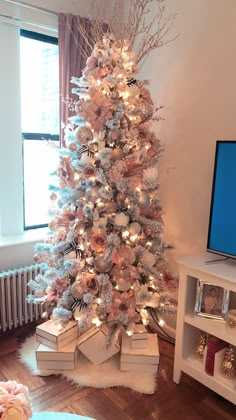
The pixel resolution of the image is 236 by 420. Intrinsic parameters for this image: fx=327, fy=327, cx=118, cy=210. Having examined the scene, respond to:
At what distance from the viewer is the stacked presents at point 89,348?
2.13m

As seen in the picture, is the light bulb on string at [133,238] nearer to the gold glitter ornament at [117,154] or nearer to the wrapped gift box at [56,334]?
the gold glitter ornament at [117,154]

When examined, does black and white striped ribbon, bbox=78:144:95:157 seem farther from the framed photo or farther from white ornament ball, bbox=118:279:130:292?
the framed photo

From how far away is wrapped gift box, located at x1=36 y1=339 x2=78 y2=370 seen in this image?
2123 mm

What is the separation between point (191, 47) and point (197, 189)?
986 millimetres

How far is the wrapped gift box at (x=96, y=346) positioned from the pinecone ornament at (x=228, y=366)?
2.36 feet

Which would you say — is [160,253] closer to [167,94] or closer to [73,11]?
[167,94]

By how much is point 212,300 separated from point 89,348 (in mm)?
881

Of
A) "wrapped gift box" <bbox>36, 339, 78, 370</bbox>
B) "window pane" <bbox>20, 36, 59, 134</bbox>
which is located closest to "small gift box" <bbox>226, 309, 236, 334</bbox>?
"wrapped gift box" <bbox>36, 339, 78, 370</bbox>

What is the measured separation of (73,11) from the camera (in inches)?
104

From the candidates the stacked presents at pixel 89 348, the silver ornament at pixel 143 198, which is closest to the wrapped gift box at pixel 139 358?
the stacked presents at pixel 89 348

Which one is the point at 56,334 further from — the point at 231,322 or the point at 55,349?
the point at 231,322

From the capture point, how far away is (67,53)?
2.46m

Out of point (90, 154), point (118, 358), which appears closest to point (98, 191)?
point (90, 154)

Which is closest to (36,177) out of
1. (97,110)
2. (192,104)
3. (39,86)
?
(39,86)
